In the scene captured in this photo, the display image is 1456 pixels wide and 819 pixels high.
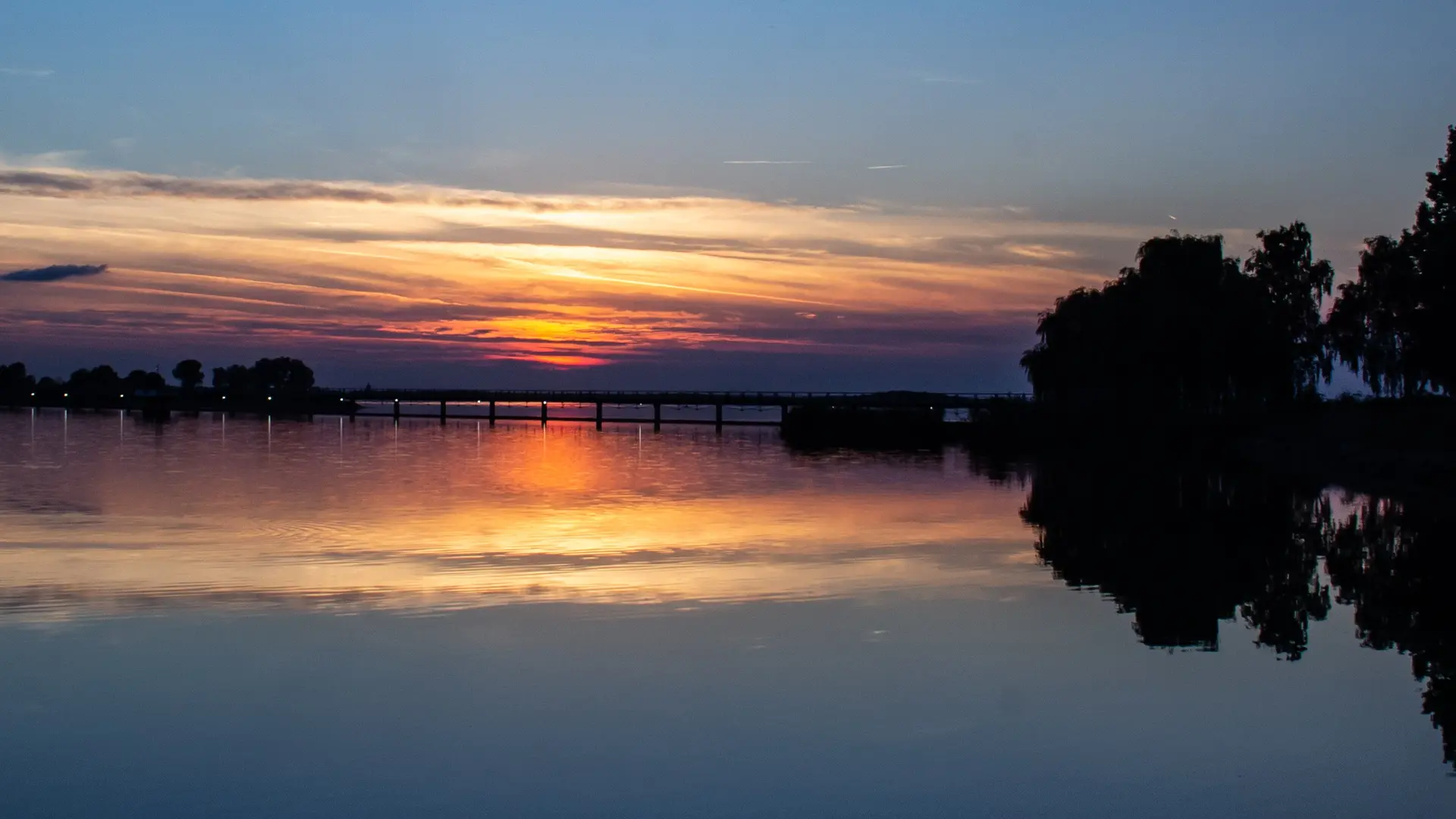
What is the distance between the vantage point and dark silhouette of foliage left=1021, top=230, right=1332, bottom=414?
8238 centimetres

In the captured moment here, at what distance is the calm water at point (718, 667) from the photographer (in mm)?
13062

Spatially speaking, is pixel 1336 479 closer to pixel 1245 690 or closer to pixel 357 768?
pixel 1245 690

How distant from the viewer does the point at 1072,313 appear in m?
106

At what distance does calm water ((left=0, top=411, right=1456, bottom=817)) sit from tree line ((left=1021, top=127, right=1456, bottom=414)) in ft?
139

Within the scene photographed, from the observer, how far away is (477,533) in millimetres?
36656

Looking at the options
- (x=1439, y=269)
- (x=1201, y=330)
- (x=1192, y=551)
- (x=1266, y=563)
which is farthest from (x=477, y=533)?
(x=1201, y=330)

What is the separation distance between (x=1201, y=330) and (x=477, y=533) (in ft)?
192

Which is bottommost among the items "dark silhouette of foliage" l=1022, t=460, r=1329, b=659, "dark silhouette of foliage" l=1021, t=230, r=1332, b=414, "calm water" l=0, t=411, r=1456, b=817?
"dark silhouette of foliage" l=1022, t=460, r=1329, b=659

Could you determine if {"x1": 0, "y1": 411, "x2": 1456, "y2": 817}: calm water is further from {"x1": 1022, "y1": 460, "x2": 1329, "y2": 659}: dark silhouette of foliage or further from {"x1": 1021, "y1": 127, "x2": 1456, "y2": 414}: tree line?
{"x1": 1021, "y1": 127, "x2": 1456, "y2": 414}: tree line

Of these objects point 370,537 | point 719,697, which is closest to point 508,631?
point 719,697

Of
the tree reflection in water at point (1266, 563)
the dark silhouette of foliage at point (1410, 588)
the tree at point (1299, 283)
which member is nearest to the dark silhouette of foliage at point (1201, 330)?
the tree at point (1299, 283)

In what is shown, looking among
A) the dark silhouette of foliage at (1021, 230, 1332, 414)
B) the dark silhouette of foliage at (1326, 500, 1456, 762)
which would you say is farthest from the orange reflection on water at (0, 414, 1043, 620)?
the dark silhouette of foliage at (1021, 230, 1332, 414)

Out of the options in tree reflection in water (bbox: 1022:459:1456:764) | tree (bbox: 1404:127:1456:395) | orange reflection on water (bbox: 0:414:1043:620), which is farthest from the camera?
tree (bbox: 1404:127:1456:395)

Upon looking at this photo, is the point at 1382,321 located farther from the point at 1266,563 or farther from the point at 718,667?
the point at 718,667
